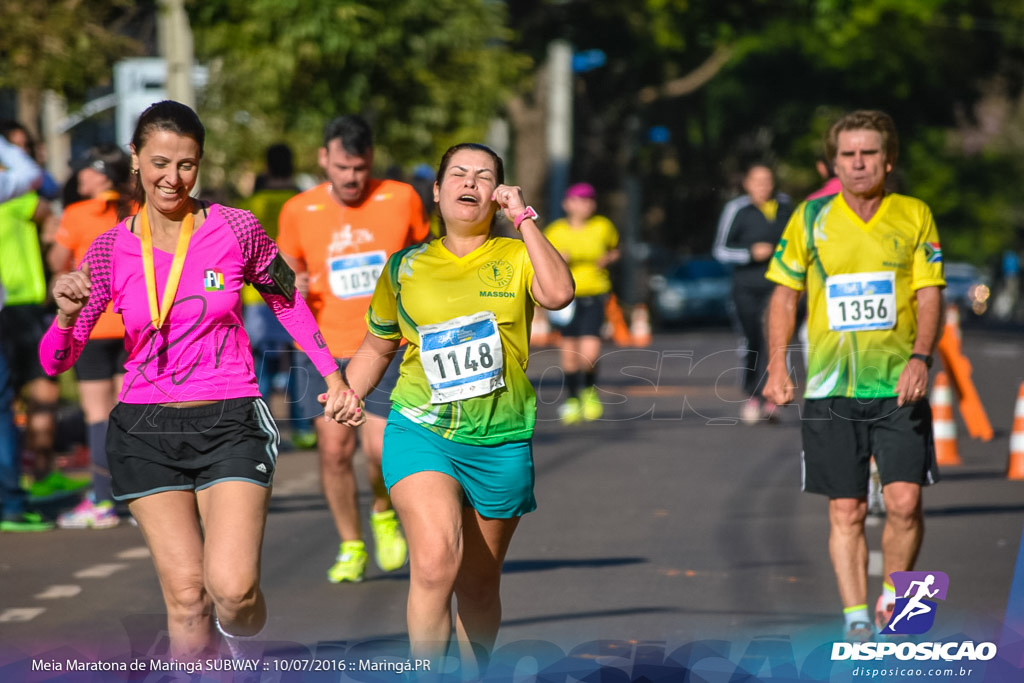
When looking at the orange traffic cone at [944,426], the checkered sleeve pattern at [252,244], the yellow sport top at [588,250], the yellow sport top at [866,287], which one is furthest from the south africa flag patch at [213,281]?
the yellow sport top at [588,250]

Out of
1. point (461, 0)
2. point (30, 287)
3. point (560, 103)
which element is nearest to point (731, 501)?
point (30, 287)

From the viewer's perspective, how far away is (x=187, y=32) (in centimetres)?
1469

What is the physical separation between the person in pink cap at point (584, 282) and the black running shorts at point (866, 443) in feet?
26.5

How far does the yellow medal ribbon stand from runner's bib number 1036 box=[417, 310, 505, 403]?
0.78 meters

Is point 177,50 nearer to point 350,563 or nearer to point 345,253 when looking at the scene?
point 345,253

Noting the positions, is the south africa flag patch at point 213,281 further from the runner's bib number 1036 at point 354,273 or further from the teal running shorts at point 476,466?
the runner's bib number 1036 at point 354,273

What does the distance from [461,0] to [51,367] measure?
14.7m

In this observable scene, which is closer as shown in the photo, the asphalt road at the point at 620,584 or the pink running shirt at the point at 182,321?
the pink running shirt at the point at 182,321

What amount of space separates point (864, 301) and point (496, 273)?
174 cm

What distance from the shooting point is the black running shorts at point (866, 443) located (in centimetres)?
609

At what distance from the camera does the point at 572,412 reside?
1445cm

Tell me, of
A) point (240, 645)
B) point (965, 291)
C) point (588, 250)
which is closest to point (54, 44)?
point (588, 250)

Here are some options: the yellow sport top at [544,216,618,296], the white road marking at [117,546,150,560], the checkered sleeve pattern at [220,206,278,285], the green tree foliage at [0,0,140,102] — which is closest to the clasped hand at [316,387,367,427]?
the checkered sleeve pattern at [220,206,278,285]

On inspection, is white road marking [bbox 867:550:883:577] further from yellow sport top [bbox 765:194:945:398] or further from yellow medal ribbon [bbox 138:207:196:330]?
yellow medal ribbon [bbox 138:207:196:330]
